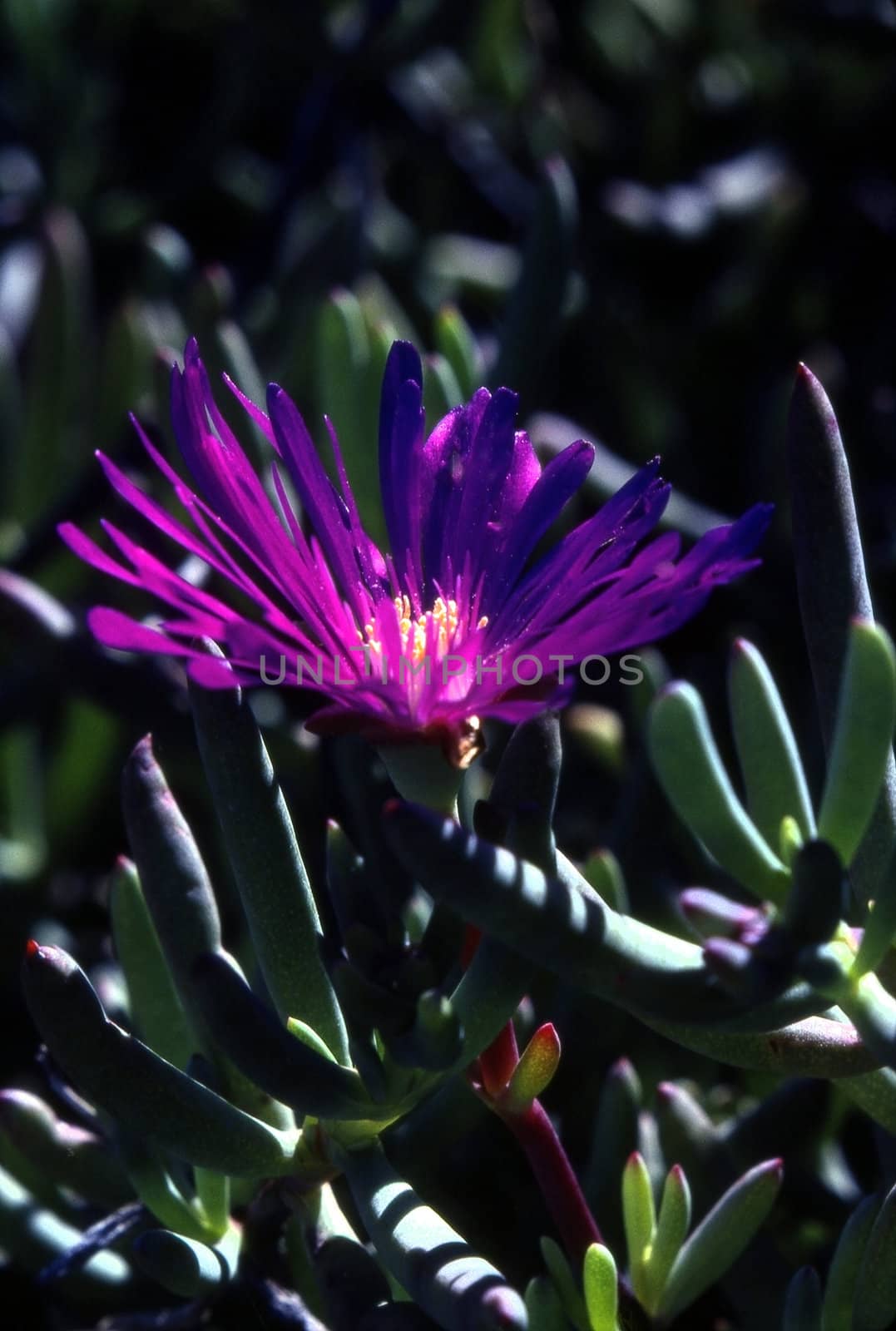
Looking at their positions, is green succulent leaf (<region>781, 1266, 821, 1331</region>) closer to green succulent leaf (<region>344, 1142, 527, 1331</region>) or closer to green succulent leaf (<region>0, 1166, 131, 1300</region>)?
green succulent leaf (<region>344, 1142, 527, 1331</region>)

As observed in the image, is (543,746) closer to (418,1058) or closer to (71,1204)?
(418,1058)

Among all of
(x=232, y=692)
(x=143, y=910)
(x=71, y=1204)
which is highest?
(x=232, y=692)

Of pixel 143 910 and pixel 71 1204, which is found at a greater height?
pixel 143 910

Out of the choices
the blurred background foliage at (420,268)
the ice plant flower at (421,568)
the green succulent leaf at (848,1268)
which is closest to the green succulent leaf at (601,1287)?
the green succulent leaf at (848,1268)

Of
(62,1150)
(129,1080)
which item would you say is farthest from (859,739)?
(62,1150)

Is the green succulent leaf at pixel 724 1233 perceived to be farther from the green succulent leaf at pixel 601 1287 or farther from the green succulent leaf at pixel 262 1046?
the green succulent leaf at pixel 262 1046

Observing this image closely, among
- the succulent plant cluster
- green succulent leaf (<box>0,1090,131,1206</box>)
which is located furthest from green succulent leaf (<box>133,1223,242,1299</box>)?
green succulent leaf (<box>0,1090,131,1206</box>)

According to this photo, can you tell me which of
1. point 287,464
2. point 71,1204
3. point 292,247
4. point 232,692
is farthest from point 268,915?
point 292,247

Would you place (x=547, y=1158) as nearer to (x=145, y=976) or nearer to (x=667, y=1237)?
(x=667, y=1237)
